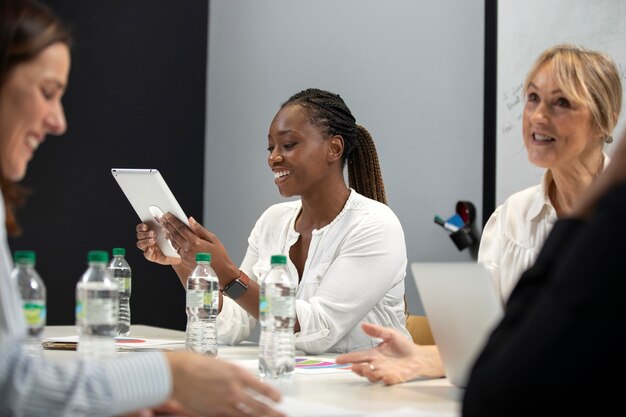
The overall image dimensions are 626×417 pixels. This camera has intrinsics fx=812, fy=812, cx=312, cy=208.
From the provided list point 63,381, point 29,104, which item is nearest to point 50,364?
point 63,381

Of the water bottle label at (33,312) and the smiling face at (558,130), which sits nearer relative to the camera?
the water bottle label at (33,312)

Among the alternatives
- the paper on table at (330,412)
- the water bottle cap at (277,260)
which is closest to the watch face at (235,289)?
the water bottle cap at (277,260)

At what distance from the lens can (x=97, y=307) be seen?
5.00 feet

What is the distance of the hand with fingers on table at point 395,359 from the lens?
171 cm

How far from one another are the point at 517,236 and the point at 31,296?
121cm

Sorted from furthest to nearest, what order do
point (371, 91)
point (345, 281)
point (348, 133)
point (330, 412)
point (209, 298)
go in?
point (371, 91) → point (348, 133) → point (345, 281) → point (209, 298) → point (330, 412)

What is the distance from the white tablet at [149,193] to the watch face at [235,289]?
0.22 meters

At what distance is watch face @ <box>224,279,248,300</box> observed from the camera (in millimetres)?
2311

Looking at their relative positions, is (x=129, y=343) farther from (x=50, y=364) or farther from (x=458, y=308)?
(x=50, y=364)

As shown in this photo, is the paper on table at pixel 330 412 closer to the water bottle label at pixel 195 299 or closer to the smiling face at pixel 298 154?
the water bottle label at pixel 195 299

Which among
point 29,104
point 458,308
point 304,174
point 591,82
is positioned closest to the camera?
point 29,104

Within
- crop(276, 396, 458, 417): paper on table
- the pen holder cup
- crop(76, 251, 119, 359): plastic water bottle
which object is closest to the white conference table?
crop(276, 396, 458, 417): paper on table

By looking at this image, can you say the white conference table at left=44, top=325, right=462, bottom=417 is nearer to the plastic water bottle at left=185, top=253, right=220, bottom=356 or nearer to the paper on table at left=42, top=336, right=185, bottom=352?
the plastic water bottle at left=185, top=253, right=220, bottom=356

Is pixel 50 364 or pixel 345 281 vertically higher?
pixel 50 364
